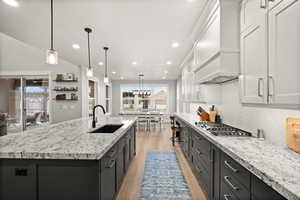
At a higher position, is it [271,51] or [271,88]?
[271,51]

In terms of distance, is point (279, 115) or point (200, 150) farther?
point (200, 150)

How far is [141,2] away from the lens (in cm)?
201

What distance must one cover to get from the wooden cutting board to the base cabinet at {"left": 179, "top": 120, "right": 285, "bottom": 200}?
1.66ft

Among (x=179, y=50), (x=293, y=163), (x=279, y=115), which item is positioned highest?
(x=179, y=50)

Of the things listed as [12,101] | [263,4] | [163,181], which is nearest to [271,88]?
[263,4]

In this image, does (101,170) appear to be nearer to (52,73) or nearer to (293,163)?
(293,163)

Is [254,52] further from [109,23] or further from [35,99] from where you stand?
[35,99]

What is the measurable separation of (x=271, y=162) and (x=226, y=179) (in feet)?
1.62

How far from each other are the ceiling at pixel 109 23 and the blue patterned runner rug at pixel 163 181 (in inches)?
103

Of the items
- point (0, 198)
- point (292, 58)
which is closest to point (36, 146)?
point (0, 198)

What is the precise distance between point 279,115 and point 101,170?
176 centimetres

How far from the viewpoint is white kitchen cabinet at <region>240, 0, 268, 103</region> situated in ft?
4.33

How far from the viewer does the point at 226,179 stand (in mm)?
1395

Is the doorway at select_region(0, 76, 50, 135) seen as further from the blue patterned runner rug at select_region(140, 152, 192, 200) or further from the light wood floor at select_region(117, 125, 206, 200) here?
the blue patterned runner rug at select_region(140, 152, 192, 200)
